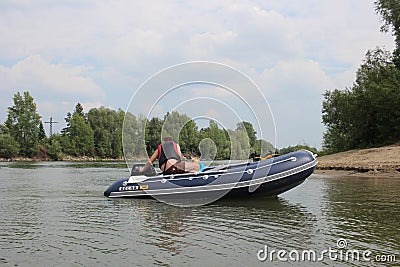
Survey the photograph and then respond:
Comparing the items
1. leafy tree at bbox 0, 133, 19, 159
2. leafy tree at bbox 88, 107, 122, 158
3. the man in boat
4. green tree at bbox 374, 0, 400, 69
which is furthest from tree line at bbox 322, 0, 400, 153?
leafy tree at bbox 0, 133, 19, 159

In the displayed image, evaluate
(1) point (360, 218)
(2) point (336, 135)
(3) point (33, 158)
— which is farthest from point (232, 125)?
(3) point (33, 158)

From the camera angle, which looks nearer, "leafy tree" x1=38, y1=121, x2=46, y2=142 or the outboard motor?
the outboard motor

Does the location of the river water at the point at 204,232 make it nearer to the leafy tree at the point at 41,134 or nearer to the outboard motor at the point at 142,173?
the outboard motor at the point at 142,173

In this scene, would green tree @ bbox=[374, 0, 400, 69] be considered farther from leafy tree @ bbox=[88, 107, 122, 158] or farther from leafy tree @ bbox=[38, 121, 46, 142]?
leafy tree @ bbox=[38, 121, 46, 142]

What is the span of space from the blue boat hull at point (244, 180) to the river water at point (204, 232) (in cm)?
37

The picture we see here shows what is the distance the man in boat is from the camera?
40.5 feet

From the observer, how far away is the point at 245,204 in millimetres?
12062

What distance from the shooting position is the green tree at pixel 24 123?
73.9m

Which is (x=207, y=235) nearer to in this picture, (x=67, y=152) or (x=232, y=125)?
(x=232, y=125)

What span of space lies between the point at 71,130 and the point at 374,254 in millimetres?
76874

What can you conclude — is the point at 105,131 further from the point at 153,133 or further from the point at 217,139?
the point at 217,139

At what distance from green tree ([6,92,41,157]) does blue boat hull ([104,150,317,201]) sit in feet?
221

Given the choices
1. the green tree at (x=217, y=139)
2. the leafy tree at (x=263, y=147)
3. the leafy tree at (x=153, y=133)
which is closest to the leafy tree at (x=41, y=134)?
the leafy tree at (x=153, y=133)

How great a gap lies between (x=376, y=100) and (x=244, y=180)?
19.9 m
